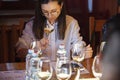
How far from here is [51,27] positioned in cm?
210

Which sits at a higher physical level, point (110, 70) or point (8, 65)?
point (110, 70)

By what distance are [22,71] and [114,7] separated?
1.96 metres

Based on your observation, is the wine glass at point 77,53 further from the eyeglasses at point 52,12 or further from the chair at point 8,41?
the chair at point 8,41

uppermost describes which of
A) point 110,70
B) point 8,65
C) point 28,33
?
point 110,70

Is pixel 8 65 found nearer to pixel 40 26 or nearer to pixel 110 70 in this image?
pixel 40 26

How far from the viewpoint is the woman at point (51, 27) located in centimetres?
203

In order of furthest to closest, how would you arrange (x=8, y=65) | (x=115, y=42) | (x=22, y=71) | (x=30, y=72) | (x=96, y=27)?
(x=96, y=27)
(x=8, y=65)
(x=22, y=71)
(x=30, y=72)
(x=115, y=42)

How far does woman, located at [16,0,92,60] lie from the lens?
79.7 inches

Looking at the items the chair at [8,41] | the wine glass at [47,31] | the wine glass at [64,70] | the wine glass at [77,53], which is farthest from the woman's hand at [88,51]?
the chair at [8,41]

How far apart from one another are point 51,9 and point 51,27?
0.16m

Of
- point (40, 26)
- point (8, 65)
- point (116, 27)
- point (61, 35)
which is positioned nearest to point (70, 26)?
point (61, 35)

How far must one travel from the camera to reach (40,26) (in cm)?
210

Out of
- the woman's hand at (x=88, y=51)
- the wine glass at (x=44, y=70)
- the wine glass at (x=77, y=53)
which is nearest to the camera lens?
the wine glass at (x=44, y=70)

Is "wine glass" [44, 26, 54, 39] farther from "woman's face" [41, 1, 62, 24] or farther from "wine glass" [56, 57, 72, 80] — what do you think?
"wine glass" [56, 57, 72, 80]
